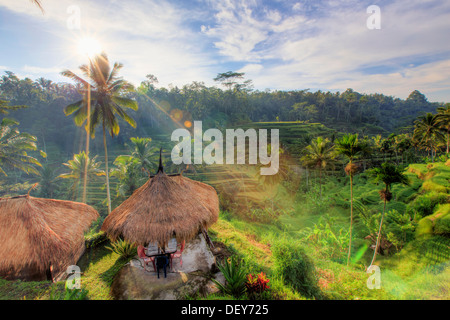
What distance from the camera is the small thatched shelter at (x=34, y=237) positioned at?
5.39 meters

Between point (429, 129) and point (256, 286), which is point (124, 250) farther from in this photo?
point (429, 129)

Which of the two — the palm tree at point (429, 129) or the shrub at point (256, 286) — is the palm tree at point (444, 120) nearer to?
the palm tree at point (429, 129)

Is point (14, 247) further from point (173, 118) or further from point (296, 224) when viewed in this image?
point (173, 118)

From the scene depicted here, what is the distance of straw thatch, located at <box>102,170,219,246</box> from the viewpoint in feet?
19.3

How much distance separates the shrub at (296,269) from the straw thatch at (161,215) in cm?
270

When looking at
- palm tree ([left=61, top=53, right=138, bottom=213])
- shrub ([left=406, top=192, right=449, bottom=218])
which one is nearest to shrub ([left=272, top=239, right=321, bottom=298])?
palm tree ([left=61, top=53, right=138, bottom=213])

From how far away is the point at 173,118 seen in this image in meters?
50.3

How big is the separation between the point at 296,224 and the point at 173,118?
41.4 meters

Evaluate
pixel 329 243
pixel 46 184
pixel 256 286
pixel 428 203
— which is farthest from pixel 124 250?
pixel 46 184

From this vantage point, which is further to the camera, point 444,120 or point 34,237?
point 444,120

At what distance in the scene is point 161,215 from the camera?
6180 mm

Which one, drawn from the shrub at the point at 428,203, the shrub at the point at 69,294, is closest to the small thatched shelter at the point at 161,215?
the shrub at the point at 69,294
